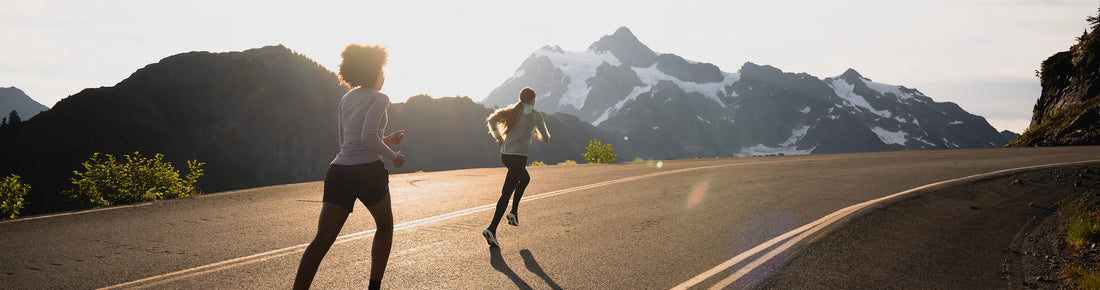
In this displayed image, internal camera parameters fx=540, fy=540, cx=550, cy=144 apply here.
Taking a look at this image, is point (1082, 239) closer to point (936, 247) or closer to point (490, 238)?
point (936, 247)

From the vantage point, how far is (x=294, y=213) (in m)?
7.98

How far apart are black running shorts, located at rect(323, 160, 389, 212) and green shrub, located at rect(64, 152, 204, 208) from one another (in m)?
7.89

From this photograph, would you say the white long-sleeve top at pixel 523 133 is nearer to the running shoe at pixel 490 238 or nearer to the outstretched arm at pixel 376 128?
the running shoe at pixel 490 238

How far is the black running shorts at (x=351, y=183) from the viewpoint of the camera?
3311mm

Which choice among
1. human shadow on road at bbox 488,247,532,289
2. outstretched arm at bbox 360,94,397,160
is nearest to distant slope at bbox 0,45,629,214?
human shadow on road at bbox 488,247,532,289

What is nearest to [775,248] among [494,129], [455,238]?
[494,129]

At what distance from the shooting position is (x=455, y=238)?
20.3 feet

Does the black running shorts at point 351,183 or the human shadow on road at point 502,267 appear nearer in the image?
the black running shorts at point 351,183

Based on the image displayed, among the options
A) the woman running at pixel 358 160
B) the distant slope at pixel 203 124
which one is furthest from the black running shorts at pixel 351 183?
the distant slope at pixel 203 124

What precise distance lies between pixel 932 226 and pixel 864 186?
11.8 feet

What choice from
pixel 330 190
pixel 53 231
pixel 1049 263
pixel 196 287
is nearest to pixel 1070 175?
pixel 1049 263

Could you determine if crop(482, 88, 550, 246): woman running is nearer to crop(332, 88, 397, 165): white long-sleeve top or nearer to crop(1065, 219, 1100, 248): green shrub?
crop(332, 88, 397, 165): white long-sleeve top

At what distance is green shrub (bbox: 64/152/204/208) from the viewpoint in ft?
31.3

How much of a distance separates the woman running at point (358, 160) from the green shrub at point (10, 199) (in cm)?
811
